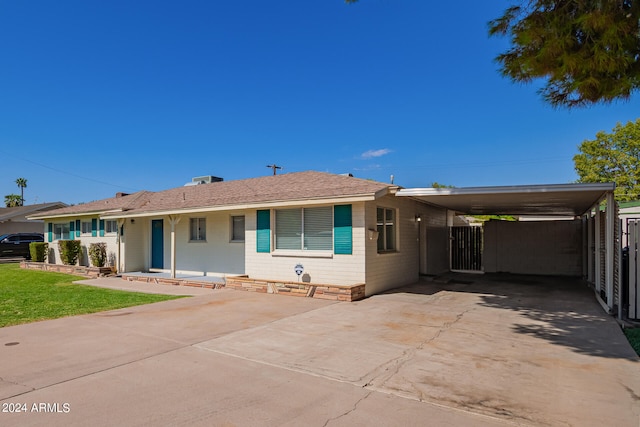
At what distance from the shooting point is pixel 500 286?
39.4ft

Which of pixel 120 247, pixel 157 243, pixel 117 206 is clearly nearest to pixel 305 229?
pixel 157 243

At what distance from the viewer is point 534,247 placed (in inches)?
609

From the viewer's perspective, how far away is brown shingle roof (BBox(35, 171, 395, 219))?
10.4 metres

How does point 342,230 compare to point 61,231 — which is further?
point 61,231

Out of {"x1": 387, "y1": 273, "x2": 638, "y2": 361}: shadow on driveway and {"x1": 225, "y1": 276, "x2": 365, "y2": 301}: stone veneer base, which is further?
{"x1": 225, "y1": 276, "x2": 365, "y2": 301}: stone veneer base

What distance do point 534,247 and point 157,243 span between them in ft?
54.0

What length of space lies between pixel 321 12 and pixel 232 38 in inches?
159

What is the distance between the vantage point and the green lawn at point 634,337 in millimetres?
5481

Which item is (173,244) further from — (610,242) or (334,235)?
(610,242)

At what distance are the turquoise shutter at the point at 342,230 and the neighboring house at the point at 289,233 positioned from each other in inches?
1.1

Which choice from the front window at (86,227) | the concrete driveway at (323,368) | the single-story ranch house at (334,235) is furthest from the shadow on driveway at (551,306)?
the front window at (86,227)

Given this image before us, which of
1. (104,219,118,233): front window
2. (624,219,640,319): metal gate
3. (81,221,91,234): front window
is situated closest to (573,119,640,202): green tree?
(624,219,640,319): metal gate

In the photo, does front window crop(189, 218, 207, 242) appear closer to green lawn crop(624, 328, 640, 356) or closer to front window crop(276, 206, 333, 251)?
front window crop(276, 206, 333, 251)

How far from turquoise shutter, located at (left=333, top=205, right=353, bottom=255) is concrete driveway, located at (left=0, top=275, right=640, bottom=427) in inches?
89.0
